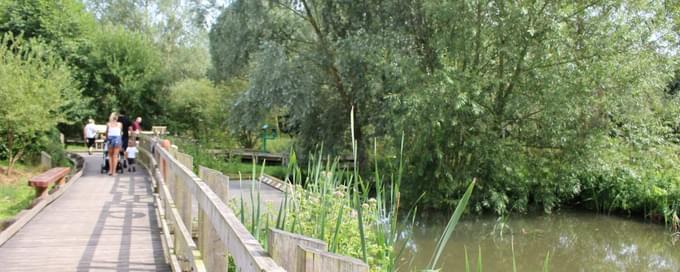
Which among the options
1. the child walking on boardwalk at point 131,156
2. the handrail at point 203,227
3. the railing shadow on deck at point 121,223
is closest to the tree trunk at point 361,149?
the child walking on boardwalk at point 131,156

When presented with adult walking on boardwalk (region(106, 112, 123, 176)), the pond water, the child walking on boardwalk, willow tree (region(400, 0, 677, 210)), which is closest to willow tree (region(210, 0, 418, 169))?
willow tree (region(400, 0, 677, 210))

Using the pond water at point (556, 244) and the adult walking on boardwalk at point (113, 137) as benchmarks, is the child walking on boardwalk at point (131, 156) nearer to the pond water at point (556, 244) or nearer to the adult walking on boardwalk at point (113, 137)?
the adult walking on boardwalk at point (113, 137)

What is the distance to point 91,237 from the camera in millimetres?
6305

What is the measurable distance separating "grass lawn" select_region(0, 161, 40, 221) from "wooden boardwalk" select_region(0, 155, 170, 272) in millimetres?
1170

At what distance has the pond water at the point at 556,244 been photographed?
9836 mm

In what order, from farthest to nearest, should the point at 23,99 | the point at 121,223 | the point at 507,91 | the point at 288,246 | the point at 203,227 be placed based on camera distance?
the point at 23,99, the point at 507,91, the point at 121,223, the point at 203,227, the point at 288,246

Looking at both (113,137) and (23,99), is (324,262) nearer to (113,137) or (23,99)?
(113,137)

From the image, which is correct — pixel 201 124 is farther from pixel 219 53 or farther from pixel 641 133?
pixel 641 133

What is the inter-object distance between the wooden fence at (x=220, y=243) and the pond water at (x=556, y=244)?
13.2 feet

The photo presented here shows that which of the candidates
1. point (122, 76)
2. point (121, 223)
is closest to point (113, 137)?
point (121, 223)

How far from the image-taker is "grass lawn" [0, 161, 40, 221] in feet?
34.1

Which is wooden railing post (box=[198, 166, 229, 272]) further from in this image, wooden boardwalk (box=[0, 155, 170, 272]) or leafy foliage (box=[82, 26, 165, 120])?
leafy foliage (box=[82, 26, 165, 120])

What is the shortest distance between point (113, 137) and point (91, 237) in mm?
6337

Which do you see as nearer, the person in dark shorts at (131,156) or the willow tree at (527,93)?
the willow tree at (527,93)
